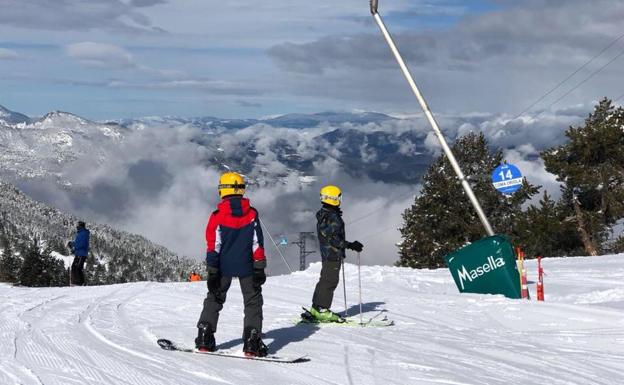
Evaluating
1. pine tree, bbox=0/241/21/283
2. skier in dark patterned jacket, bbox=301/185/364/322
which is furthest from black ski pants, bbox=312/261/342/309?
pine tree, bbox=0/241/21/283

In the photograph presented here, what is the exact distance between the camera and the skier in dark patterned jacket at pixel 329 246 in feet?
35.2

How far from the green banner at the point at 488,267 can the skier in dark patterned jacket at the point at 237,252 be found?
674 centimetres

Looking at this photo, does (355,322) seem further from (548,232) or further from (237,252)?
(548,232)

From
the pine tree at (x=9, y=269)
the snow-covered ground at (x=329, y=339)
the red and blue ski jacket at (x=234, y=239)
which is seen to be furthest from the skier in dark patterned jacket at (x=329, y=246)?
the pine tree at (x=9, y=269)

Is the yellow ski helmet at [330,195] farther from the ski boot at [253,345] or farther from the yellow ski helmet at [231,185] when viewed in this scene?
the ski boot at [253,345]

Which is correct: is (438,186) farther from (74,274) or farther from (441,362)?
Result: (441,362)

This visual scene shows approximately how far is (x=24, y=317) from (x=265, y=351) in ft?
15.5

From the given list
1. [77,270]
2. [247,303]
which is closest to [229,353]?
[247,303]

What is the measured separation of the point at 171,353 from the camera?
27.0 feet

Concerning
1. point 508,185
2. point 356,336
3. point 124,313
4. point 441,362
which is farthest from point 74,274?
point 441,362

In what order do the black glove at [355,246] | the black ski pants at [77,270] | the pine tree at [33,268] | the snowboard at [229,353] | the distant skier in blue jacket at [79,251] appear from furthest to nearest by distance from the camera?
the pine tree at [33,268] < the black ski pants at [77,270] < the distant skier in blue jacket at [79,251] < the black glove at [355,246] < the snowboard at [229,353]

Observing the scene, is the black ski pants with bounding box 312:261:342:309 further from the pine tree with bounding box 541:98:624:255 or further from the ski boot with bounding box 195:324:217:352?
the pine tree with bounding box 541:98:624:255

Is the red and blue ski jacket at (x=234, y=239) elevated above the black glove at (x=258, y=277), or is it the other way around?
the red and blue ski jacket at (x=234, y=239)

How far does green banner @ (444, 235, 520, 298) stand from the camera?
13844mm
